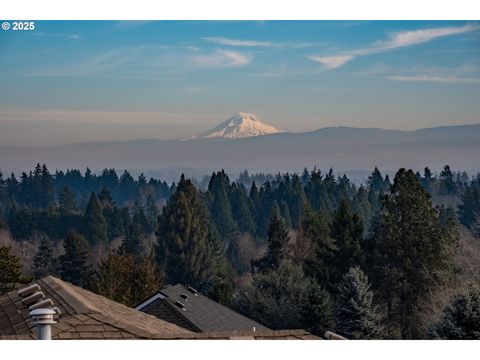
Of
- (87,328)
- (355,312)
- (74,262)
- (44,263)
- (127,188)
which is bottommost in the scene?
(355,312)

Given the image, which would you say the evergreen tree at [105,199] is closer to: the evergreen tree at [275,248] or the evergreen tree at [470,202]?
the evergreen tree at [275,248]

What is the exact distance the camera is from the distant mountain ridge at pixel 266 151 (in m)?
36.9

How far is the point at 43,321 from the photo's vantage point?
23.1 feet

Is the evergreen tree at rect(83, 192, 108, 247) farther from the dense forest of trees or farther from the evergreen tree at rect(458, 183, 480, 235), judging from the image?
the evergreen tree at rect(458, 183, 480, 235)

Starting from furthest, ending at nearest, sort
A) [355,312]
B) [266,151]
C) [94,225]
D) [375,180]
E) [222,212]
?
[222,212] < [94,225] < [375,180] < [266,151] < [355,312]

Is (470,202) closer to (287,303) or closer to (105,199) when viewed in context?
Result: (105,199)

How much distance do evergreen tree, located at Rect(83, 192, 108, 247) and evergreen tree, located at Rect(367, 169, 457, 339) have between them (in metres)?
21.2

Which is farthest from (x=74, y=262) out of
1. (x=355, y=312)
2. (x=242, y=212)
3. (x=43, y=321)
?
(x=43, y=321)

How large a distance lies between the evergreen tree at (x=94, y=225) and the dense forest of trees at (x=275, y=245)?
78 millimetres

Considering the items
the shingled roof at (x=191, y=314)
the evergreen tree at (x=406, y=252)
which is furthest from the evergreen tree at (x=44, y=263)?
the shingled roof at (x=191, y=314)

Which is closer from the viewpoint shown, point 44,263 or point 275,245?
point 275,245

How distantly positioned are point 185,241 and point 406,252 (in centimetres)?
1448

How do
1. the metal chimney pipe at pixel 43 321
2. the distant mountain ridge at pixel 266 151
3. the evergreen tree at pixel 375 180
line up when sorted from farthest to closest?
the evergreen tree at pixel 375 180 < the distant mountain ridge at pixel 266 151 < the metal chimney pipe at pixel 43 321
